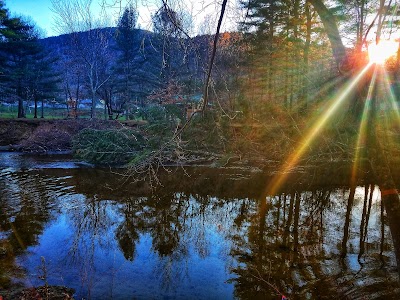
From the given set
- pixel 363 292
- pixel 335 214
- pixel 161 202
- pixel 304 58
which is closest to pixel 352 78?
pixel 363 292

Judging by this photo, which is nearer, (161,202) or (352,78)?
(352,78)

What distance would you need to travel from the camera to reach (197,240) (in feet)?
27.6

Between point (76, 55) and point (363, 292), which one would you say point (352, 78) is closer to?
point (363, 292)

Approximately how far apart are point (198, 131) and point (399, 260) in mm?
17604

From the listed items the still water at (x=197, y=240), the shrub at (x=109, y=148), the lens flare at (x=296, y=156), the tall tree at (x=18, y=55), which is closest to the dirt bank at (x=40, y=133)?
the shrub at (x=109, y=148)

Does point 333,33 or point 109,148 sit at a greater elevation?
point 333,33

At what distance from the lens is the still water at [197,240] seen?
6.17m

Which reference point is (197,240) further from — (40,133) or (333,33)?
(40,133)

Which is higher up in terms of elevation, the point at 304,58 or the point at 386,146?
the point at 304,58

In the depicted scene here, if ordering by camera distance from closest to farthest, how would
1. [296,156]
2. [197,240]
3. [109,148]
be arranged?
[197,240] → [296,156] → [109,148]

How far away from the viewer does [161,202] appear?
11602 millimetres

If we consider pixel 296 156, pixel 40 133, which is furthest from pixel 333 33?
pixel 40 133

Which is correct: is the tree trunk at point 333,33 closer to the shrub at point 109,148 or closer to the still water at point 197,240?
the still water at point 197,240

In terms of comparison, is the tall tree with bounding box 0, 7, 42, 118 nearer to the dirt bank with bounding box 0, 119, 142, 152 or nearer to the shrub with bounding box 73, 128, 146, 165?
the dirt bank with bounding box 0, 119, 142, 152
